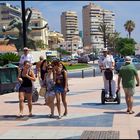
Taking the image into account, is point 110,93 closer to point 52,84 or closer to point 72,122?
point 52,84

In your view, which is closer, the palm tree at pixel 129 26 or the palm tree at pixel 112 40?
the palm tree at pixel 129 26

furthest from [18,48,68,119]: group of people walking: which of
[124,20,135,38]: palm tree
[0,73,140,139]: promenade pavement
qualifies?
[124,20,135,38]: palm tree

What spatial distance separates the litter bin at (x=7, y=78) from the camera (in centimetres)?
1962

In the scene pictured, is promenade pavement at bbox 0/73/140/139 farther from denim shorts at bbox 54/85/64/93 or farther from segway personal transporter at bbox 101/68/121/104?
denim shorts at bbox 54/85/64/93

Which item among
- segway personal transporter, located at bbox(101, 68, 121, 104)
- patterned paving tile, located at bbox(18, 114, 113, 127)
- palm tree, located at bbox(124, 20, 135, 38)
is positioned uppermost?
palm tree, located at bbox(124, 20, 135, 38)

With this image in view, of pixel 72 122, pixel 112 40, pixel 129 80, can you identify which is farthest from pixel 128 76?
pixel 112 40

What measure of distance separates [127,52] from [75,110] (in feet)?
372

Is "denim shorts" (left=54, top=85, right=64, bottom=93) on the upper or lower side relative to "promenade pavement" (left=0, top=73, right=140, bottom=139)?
upper

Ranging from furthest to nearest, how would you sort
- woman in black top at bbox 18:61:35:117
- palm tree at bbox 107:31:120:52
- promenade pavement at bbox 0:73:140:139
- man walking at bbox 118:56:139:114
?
palm tree at bbox 107:31:120:52
man walking at bbox 118:56:139:114
woman in black top at bbox 18:61:35:117
promenade pavement at bbox 0:73:140:139

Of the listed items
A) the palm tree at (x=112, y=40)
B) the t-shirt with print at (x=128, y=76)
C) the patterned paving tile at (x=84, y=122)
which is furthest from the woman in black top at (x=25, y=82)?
the palm tree at (x=112, y=40)

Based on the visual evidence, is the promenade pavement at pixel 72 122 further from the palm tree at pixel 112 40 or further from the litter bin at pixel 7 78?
the palm tree at pixel 112 40

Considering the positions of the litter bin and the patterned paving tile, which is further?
the litter bin

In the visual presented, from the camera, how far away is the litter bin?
19.6 m

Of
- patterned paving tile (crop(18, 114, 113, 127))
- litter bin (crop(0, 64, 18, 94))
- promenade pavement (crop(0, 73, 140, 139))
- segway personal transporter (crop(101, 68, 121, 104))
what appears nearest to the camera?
promenade pavement (crop(0, 73, 140, 139))
